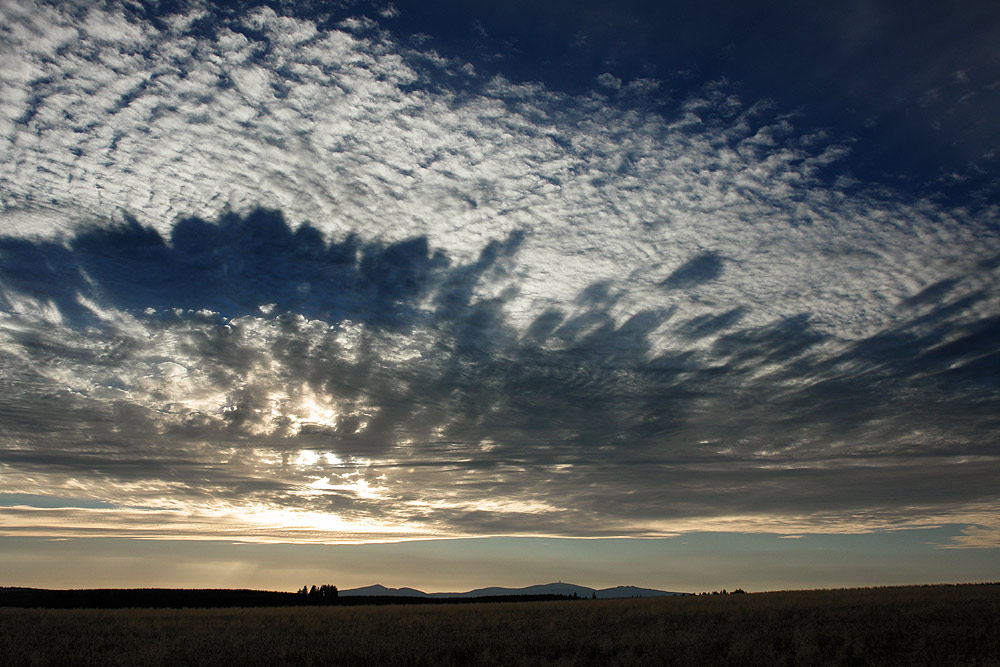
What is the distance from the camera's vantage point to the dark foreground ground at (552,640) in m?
17.0

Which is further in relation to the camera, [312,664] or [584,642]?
[584,642]

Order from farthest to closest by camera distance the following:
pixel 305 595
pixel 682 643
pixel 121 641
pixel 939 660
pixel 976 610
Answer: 1. pixel 305 595
2. pixel 976 610
3. pixel 121 641
4. pixel 682 643
5. pixel 939 660

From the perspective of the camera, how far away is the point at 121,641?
22.3 meters

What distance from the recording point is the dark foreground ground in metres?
17.0

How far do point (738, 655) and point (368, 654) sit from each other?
10.2 m

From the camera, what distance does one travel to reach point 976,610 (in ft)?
89.2

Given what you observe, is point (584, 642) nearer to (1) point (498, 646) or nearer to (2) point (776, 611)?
(1) point (498, 646)

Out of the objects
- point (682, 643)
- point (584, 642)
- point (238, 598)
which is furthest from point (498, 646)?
point (238, 598)

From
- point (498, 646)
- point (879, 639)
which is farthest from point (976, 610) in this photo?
point (498, 646)

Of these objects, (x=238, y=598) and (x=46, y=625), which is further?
(x=238, y=598)

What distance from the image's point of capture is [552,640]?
20.6m

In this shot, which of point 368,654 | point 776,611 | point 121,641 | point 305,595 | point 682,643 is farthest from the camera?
point 305,595

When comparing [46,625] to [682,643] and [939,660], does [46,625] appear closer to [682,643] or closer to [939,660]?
[682,643]

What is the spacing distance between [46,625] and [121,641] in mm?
9095
